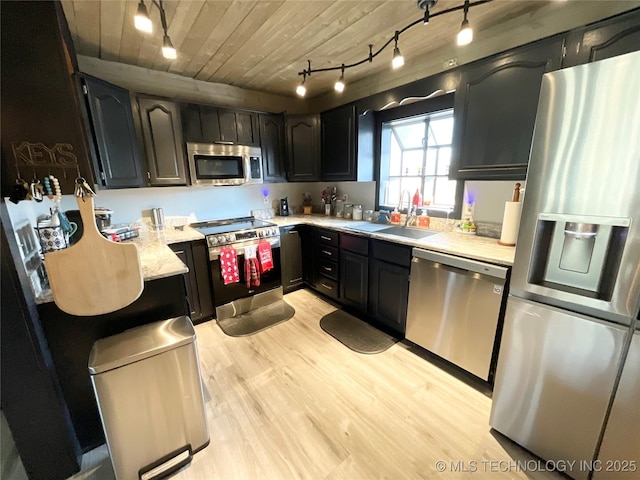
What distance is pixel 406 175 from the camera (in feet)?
9.45

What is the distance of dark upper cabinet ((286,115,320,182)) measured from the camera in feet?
10.6

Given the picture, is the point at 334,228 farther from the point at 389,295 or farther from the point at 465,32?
the point at 465,32

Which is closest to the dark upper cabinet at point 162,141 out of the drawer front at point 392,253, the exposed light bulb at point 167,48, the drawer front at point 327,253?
the exposed light bulb at point 167,48

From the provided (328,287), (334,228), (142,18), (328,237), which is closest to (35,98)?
(142,18)

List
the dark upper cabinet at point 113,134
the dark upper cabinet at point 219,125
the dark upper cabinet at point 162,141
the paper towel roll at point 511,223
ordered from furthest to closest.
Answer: the dark upper cabinet at point 219,125 → the dark upper cabinet at point 162,141 → the dark upper cabinet at point 113,134 → the paper towel roll at point 511,223

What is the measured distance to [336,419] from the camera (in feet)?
5.27

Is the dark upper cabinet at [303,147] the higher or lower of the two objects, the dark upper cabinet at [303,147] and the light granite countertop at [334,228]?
the higher

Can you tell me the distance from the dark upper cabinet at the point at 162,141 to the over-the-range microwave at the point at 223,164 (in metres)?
0.12

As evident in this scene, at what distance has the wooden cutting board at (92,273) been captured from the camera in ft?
3.67

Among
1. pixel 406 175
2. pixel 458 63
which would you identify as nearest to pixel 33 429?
pixel 406 175

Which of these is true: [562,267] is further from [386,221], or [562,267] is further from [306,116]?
[306,116]

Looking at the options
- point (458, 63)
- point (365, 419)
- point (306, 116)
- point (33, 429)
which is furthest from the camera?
point (306, 116)

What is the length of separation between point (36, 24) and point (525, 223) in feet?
7.62

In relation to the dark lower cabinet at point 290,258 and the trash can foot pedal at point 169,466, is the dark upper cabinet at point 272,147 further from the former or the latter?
the trash can foot pedal at point 169,466
